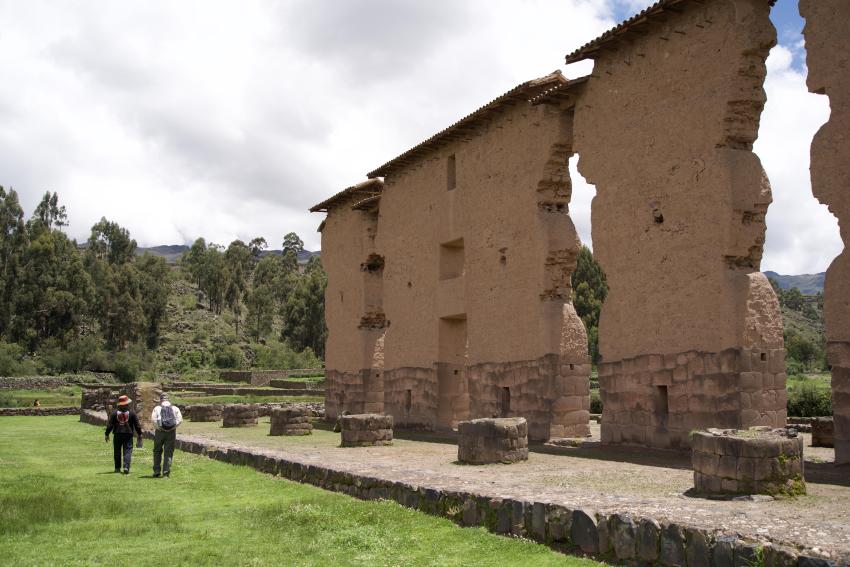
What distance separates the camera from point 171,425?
41.5 feet

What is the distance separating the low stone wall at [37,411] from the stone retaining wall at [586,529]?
1096 inches

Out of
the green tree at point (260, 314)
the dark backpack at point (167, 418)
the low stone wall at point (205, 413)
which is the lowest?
the low stone wall at point (205, 413)

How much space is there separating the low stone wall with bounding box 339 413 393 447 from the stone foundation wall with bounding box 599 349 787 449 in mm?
4800

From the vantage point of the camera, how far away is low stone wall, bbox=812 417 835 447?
14.0 metres

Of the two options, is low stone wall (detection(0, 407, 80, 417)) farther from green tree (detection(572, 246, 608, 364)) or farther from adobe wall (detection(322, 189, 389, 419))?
green tree (detection(572, 246, 608, 364))

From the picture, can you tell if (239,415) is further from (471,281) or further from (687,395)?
(687,395)

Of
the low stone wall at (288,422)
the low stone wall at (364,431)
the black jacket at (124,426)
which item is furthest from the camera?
the low stone wall at (288,422)

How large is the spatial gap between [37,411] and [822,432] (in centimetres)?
3066

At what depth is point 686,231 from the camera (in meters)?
13.2

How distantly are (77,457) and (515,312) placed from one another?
953 cm

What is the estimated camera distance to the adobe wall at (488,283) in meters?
16.4

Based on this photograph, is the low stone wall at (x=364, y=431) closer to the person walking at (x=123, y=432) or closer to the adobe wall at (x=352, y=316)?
the person walking at (x=123, y=432)

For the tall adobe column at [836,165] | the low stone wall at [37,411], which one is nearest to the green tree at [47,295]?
the low stone wall at [37,411]

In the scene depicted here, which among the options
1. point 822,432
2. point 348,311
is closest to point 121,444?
point 822,432
